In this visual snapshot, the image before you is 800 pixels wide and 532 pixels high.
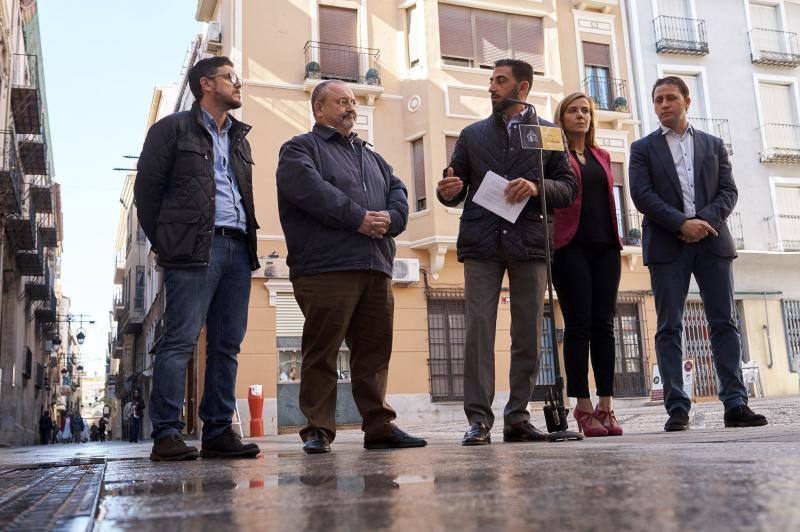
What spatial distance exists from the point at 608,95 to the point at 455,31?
4.05 m

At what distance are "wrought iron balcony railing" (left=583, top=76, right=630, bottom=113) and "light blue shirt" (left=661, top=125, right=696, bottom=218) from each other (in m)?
13.9

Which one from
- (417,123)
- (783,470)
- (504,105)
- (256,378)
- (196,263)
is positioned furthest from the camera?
(417,123)

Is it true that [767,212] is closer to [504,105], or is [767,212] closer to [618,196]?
[618,196]

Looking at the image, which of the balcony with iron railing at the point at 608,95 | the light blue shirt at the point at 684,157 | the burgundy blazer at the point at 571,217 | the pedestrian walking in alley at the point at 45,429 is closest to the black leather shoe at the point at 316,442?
the burgundy blazer at the point at 571,217

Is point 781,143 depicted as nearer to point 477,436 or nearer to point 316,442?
point 477,436

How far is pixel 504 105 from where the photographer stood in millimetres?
→ 4082

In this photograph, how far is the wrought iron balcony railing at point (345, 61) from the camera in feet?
53.1

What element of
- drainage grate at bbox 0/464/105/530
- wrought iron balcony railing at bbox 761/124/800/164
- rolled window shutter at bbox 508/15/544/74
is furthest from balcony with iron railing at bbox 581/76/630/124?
drainage grate at bbox 0/464/105/530

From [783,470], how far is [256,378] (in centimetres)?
1395

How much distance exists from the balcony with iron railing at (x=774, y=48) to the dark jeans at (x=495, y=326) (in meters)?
18.7

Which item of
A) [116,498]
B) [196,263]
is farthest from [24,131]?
[116,498]

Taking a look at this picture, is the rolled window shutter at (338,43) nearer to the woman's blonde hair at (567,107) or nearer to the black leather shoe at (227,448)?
the woman's blonde hair at (567,107)

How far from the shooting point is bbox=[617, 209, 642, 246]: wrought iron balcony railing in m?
17.3

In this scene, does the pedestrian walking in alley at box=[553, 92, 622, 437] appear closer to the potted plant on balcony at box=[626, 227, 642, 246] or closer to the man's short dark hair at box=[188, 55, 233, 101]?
the man's short dark hair at box=[188, 55, 233, 101]
